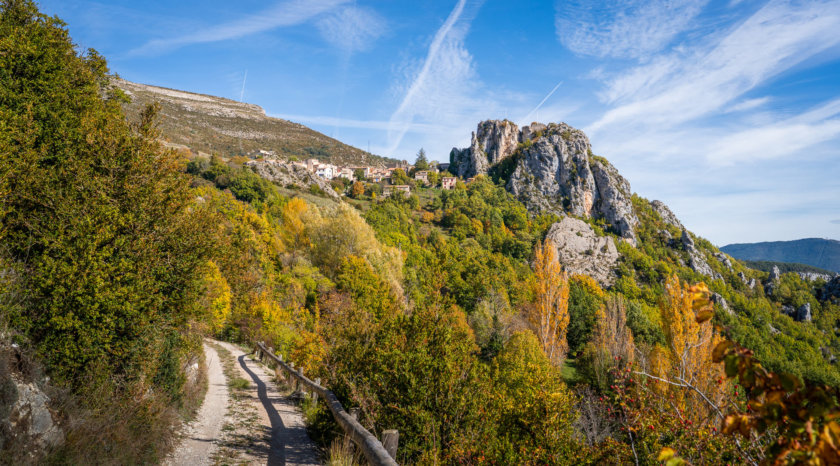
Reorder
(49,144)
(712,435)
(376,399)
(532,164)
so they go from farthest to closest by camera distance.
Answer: (532,164), (49,144), (376,399), (712,435)

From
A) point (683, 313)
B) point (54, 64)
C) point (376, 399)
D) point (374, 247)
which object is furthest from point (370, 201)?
point (376, 399)

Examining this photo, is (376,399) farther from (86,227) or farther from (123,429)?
(86,227)

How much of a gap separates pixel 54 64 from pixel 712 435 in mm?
17767

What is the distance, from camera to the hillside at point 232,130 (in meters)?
84.4

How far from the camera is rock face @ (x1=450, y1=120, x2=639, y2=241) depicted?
294ft

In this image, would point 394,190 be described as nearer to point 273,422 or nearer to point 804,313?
point 273,422

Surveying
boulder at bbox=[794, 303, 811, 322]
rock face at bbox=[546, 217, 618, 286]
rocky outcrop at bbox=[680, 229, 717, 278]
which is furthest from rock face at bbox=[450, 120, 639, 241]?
boulder at bbox=[794, 303, 811, 322]

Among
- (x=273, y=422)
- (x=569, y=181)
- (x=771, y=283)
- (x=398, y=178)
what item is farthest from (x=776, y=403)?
(x=771, y=283)

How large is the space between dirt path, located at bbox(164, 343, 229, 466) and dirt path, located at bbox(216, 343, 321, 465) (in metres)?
0.24

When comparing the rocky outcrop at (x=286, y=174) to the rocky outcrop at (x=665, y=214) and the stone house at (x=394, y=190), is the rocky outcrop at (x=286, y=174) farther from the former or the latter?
the rocky outcrop at (x=665, y=214)

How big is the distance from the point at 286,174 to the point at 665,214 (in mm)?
100142

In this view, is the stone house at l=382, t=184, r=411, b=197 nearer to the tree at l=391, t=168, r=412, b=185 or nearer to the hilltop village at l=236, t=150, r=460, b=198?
the hilltop village at l=236, t=150, r=460, b=198

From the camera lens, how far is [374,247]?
3438 centimetres

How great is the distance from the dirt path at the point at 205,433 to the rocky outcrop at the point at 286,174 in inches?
2291
